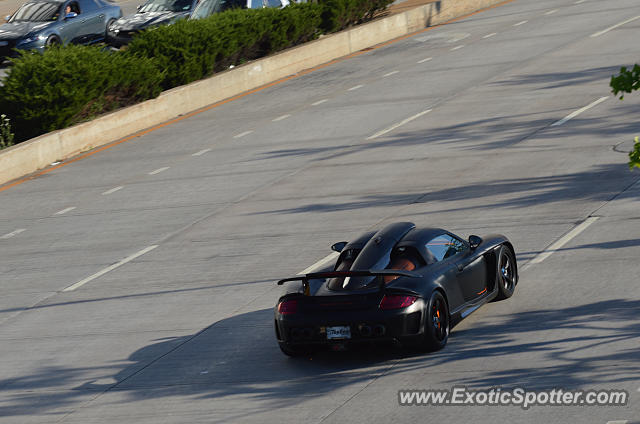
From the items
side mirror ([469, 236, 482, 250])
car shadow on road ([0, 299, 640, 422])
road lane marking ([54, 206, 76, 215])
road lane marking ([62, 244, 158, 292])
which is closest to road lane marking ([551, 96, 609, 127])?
road lane marking ([62, 244, 158, 292])

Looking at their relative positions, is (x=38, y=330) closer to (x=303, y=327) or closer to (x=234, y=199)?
(x=303, y=327)

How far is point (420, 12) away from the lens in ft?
119

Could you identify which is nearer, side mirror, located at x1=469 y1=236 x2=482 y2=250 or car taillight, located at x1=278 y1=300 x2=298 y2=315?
car taillight, located at x1=278 y1=300 x2=298 y2=315

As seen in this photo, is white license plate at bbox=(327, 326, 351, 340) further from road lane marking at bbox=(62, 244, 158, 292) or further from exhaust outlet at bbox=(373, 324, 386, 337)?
road lane marking at bbox=(62, 244, 158, 292)

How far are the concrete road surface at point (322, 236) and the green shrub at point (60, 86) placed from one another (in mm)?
1395

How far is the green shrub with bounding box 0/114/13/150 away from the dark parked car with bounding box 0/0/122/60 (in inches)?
381

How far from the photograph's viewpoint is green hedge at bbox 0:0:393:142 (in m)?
24.3

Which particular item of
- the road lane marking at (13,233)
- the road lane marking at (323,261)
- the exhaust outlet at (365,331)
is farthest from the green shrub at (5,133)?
the exhaust outlet at (365,331)

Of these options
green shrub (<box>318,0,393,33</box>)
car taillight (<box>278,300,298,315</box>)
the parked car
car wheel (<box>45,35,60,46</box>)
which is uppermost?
the parked car

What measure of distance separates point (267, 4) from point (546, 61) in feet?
30.6

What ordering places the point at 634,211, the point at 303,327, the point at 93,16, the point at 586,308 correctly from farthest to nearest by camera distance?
1. the point at 93,16
2. the point at 634,211
3. the point at 586,308
4. the point at 303,327

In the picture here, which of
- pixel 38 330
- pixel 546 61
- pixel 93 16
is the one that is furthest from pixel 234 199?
pixel 93 16

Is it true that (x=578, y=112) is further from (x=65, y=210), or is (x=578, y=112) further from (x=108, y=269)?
(x=108, y=269)

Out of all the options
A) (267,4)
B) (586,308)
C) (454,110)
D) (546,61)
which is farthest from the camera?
(267,4)
